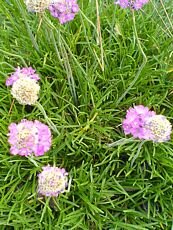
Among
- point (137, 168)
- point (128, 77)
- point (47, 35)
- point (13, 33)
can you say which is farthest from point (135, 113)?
point (13, 33)

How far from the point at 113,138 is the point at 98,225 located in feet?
0.99

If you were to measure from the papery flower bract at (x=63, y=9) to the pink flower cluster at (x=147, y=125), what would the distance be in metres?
0.36

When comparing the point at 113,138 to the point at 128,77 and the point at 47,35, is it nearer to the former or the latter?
the point at 128,77

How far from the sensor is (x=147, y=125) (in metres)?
A: 1.25

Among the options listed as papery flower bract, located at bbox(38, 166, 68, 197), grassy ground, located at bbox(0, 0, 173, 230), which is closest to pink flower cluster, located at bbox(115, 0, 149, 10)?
grassy ground, located at bbox(0, 0, 173, 230)

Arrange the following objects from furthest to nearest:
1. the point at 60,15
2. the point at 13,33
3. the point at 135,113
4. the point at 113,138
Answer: the point at 13,33 < the point at 113,138 < the point at 60,15 < the point at 135,113

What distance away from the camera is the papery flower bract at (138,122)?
4.16 ft

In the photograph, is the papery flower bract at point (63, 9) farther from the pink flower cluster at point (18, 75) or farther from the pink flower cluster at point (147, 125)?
the pink flower cluster at point (147, 125)

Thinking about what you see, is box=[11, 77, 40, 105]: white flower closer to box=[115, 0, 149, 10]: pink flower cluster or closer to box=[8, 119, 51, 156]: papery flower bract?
box=[8, 119, 51, 156]: papery flower bract

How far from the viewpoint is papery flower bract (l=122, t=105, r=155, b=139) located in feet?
4.16

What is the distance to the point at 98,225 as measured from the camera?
1501 millimetres

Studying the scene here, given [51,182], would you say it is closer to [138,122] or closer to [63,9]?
[138,122]

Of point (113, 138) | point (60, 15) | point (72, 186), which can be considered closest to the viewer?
point (60, 15)

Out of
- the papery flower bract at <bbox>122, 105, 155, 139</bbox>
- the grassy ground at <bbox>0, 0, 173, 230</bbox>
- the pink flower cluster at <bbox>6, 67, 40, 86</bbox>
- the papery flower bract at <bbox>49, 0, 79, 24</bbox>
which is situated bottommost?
the grassy ground at <bbox>0, 0, 173, 230</bbox>
